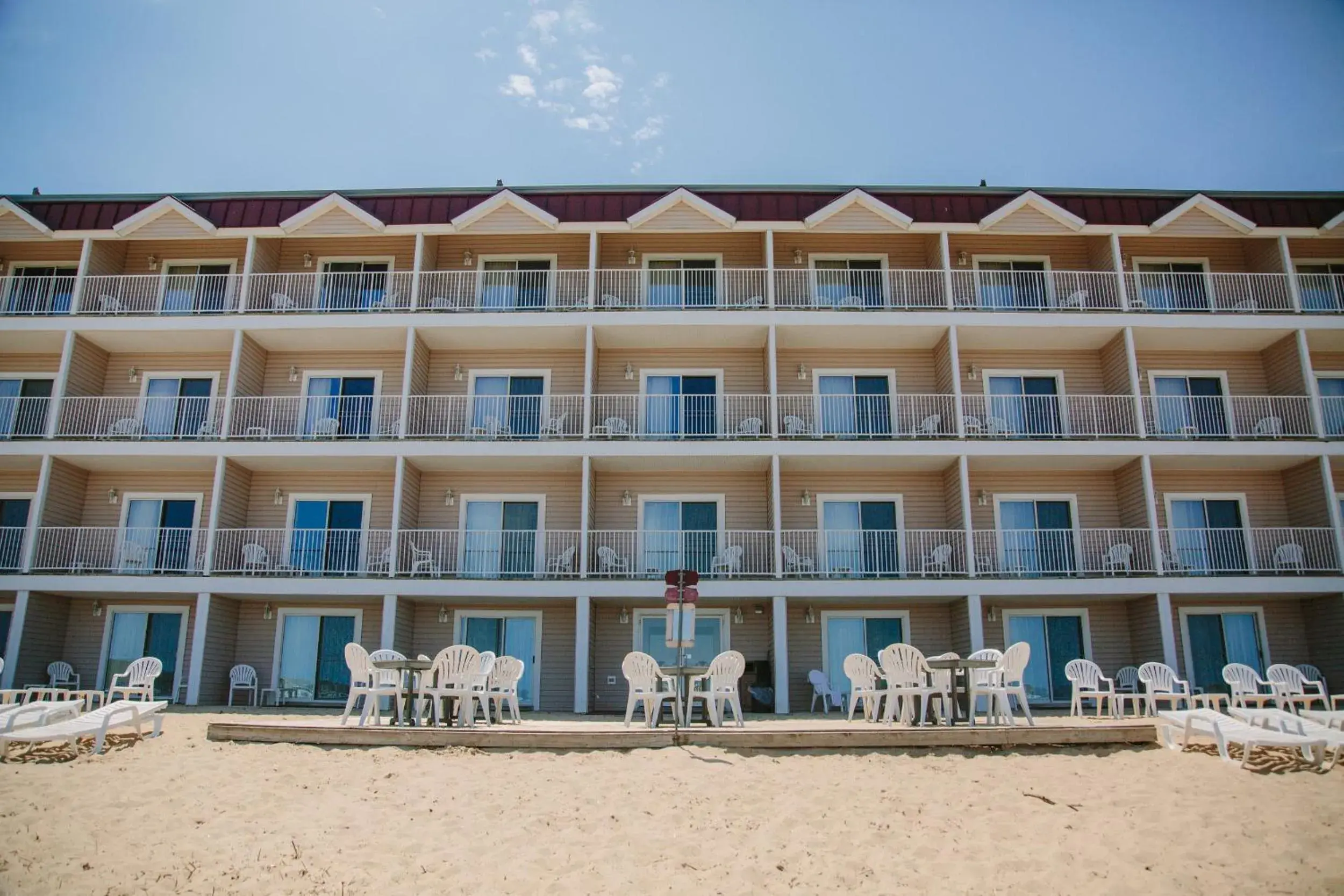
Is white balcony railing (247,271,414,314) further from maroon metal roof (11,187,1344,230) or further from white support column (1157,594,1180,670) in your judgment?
white support column (1157,594,1180,670)

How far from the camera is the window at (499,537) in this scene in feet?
68.0

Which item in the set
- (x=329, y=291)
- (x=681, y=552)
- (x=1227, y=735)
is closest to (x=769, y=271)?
(x=681, y=552)

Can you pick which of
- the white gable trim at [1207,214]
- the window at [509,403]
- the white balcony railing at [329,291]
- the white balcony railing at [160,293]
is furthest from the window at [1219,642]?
the white balcony railing at [160,293]

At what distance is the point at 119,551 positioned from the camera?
805 inches

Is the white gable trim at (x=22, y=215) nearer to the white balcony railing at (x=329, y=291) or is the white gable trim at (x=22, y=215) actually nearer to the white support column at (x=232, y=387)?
the white balcony railing at (x=329, y=291)

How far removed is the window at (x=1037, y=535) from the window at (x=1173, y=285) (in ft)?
17.0

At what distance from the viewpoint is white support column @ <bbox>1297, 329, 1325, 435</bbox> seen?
20.5 metres

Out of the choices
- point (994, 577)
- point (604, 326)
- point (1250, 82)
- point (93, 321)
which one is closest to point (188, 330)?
point (93, 321)

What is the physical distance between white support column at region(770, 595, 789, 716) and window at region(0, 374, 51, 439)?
15.5m

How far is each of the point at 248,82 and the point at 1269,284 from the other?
2094 cm

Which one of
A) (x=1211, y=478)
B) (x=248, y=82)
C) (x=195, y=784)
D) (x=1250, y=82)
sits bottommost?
(x=195, y=784)

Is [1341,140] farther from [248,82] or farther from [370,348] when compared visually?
[370,348]

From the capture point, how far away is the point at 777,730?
38.7 ft

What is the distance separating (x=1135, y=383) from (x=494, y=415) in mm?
13531
